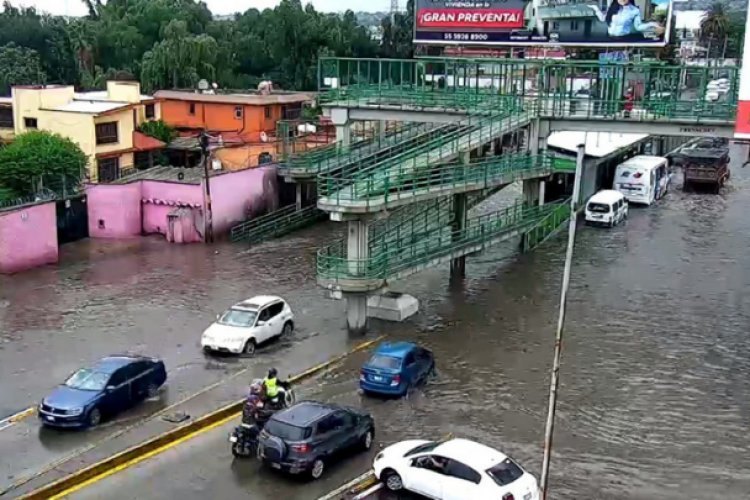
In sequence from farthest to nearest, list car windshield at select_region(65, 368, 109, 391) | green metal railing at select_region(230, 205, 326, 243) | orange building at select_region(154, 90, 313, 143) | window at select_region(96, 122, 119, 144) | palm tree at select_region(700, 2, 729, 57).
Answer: palm tree at select_region(700, 2, 729, 57), orange building at select_region(154, 90, 313, 143), window at select_region(96, 122, 119, 144), green metal railing at select_region(230, 205, 326, 243), car windshield at select_region(65, 368, 109, 391)

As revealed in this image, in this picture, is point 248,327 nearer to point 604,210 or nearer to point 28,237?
point 28,237

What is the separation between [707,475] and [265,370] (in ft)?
35.8

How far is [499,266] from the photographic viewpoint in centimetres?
3531

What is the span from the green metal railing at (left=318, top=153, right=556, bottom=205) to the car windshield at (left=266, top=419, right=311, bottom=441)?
28.9ft

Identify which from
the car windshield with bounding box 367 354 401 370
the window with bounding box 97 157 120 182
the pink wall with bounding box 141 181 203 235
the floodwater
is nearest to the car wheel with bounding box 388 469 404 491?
the floodwater

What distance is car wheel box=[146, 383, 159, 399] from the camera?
68.1ft

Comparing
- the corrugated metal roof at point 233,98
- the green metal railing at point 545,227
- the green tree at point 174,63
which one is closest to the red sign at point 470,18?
the green metal railing at point 545,227

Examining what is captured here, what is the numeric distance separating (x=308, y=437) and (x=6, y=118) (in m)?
38.1

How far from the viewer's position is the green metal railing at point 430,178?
2516 centimetres

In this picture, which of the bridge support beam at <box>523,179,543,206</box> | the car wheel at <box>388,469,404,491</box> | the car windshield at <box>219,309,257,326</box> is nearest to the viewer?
the car wheel at <box>388,469,404,491</box>

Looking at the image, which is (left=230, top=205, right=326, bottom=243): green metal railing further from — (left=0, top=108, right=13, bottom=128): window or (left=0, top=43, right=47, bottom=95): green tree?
(left=0, top=43, right=47, bottom=95): green tree

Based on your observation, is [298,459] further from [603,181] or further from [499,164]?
[603,181]

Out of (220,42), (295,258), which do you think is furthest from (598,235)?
(220,42)

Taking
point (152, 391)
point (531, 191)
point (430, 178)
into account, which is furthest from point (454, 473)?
point (531, 191)
